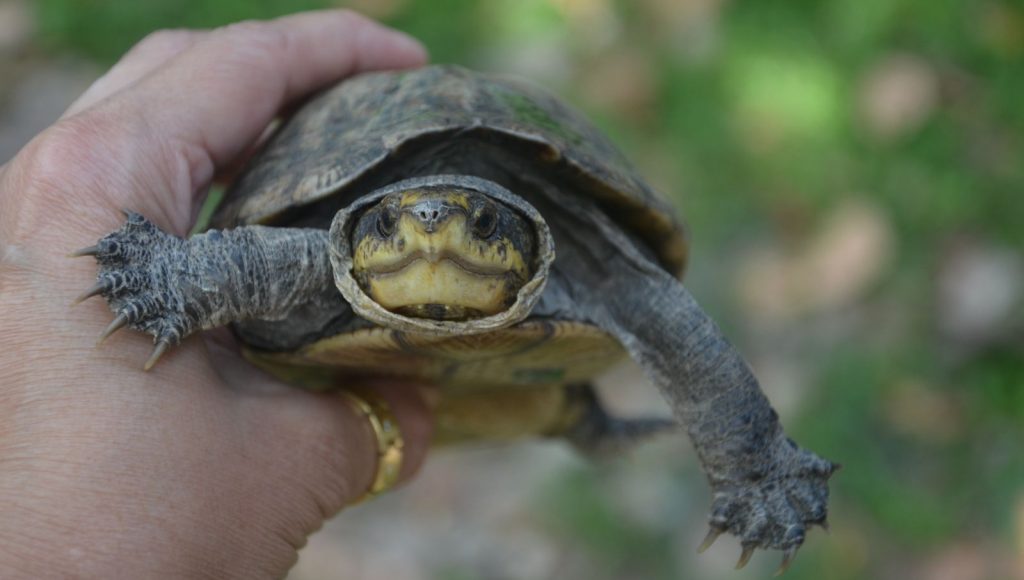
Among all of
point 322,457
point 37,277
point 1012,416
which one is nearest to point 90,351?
point 37,277

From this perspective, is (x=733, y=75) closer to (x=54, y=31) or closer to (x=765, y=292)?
(x=765, y=292)

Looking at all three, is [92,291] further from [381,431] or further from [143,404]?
[381,431]

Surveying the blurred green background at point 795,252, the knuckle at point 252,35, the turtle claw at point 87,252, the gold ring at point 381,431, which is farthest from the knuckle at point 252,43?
the blurred green background at point 795,252

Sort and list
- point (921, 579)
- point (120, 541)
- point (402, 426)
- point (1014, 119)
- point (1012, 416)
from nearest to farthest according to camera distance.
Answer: point (120, 541)
point (402, 426)
point (921, 579)
point (1012, 416)
point (1014, 119)

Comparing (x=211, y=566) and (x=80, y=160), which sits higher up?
(x=80, y=160)

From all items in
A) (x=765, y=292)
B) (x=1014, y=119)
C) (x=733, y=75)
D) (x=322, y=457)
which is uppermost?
(x=1014, y=119)

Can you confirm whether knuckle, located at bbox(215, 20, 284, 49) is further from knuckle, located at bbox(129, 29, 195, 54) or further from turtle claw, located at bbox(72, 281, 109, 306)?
turtle claw, located at bbox(72, 281, 109, 306)

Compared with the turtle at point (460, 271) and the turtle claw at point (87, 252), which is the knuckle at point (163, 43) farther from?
the turtle claw at point (87, 252)

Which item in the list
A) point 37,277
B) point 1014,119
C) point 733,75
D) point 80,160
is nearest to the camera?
point 37,277

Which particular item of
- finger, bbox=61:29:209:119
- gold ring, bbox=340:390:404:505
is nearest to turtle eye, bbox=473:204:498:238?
gold ring, bbox=340:390:404:505
